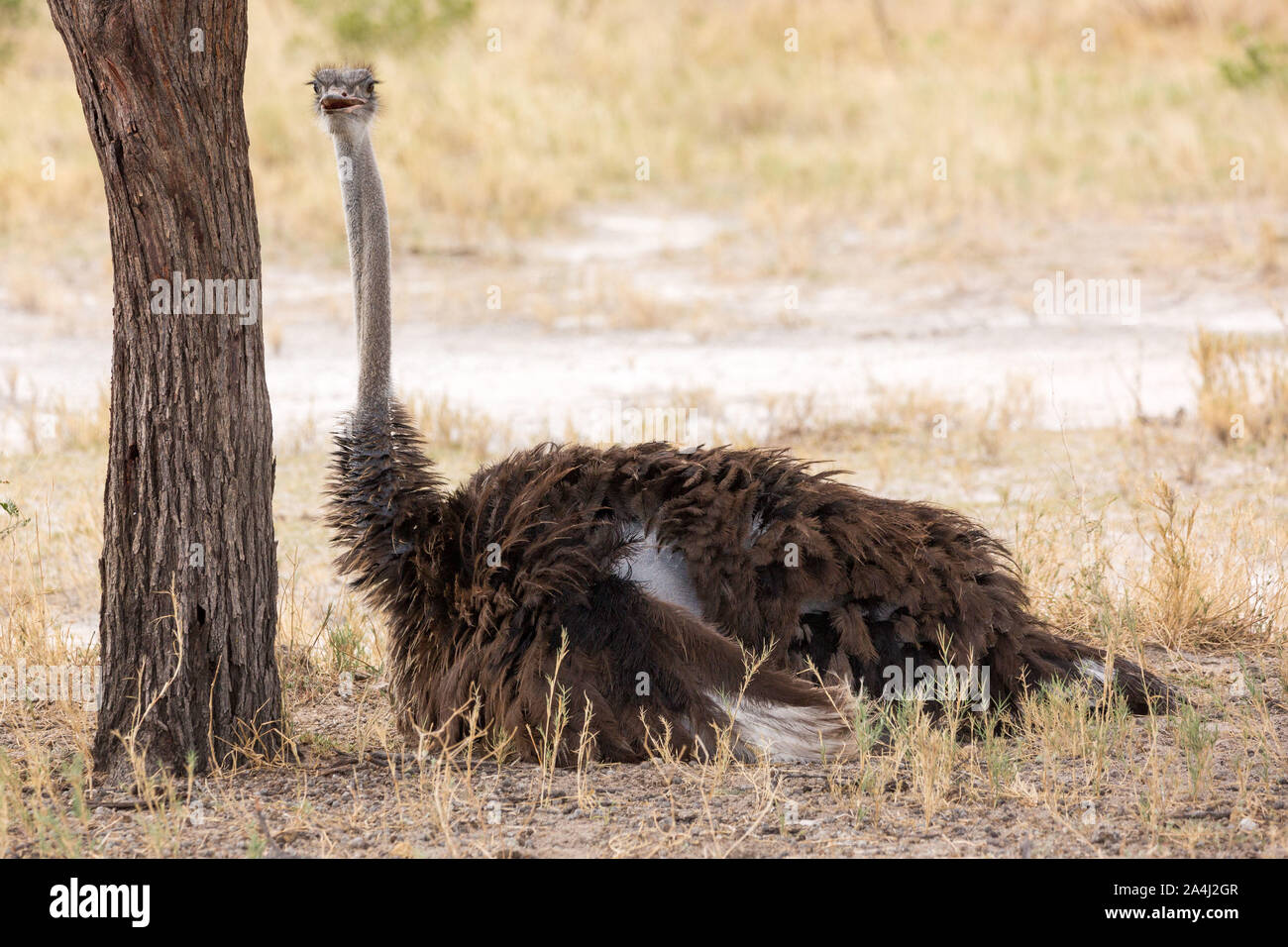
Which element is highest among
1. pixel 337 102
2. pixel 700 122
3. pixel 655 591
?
pixel 700 122

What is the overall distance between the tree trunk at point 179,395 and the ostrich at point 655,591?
1.49ft

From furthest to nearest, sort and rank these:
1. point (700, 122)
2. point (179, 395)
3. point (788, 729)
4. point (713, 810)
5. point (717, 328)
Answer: point (700, 122), point (717, 328), point (788, 729), point (179, 395), point (713, 810)

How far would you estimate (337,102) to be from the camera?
519 cm

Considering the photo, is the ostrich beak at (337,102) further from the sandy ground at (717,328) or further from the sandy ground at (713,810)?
the sandy ground at (717,328)

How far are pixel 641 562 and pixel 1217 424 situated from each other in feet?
18.8

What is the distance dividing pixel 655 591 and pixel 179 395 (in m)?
1.39

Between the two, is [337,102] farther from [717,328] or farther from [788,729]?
[717,328]

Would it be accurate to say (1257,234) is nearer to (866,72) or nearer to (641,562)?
(866,72)

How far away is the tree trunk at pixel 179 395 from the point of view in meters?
4.29

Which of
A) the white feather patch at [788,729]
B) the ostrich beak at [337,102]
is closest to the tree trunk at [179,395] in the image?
the ostrich beak at [337,102]

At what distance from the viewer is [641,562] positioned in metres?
4.76

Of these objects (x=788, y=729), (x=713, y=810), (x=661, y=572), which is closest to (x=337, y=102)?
(x=661, y=572)

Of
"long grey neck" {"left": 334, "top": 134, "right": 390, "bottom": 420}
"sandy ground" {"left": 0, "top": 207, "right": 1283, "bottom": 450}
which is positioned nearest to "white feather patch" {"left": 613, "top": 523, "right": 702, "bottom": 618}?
"long grey neck" {"left": 334, "top": 134, "right": 390, "bottom": 420}

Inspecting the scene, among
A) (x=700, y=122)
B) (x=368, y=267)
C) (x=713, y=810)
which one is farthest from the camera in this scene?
(x=700, y=122)
